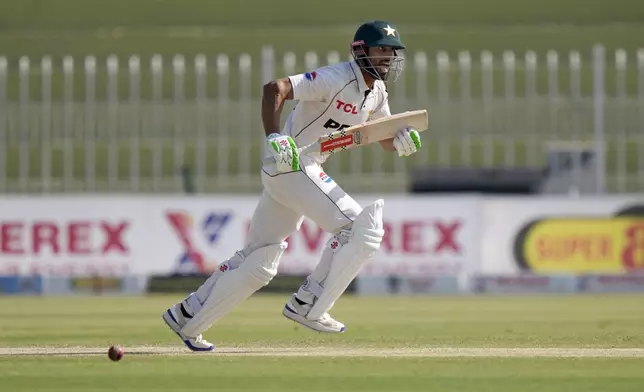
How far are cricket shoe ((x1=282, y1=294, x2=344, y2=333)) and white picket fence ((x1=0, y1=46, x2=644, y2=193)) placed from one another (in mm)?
7979

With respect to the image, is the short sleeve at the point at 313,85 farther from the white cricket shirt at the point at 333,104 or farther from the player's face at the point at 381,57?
the player's face at the point at 381,57

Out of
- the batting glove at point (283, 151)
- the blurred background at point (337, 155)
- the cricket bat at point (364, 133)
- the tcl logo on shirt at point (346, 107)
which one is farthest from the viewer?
the blurred background at point (337, 155)

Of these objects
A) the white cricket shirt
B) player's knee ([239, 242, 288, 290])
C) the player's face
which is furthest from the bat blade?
player's knee ([239, 242, 288, 290])

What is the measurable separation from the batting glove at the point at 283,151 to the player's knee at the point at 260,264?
0.47 metres

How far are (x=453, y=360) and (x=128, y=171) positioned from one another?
11.7 m

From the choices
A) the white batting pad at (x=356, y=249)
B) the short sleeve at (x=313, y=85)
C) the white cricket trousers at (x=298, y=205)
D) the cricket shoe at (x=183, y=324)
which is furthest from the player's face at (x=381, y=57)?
the cricket shoe at (x=183, y=324)

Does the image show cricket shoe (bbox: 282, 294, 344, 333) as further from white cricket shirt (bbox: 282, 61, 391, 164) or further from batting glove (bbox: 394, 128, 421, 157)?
batting glove (bbox: 394, 128, 421, 157)

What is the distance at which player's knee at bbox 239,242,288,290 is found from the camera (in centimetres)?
634

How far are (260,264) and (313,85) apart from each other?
81 cm

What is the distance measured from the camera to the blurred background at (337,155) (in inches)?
529

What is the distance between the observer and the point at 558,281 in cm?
1337

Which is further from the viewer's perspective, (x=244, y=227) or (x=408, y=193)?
(x=408, y=193)

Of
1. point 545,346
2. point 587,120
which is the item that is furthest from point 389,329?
point 587,120

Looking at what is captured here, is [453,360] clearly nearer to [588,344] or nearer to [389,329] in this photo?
[588,344]
